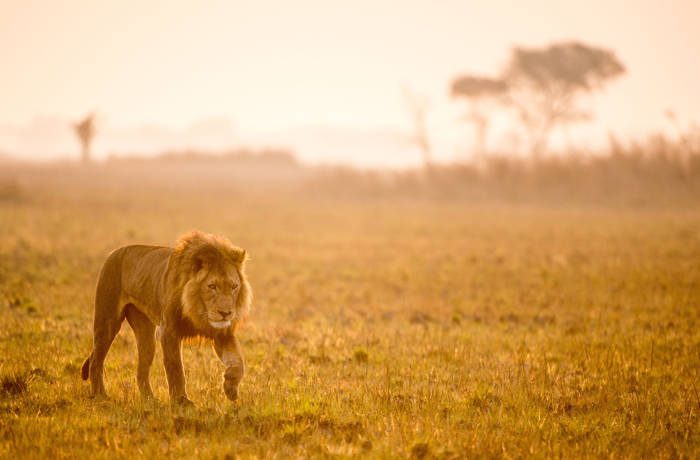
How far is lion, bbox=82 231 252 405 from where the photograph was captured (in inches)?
211

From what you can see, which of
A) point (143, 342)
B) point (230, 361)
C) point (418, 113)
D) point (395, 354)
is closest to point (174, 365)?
point (230, 361)

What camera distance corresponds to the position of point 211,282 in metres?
5.33

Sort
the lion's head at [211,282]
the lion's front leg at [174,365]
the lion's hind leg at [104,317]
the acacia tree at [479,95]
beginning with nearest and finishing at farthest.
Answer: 1. the lion's head at [211,282]
2. the lion's front leg at [174,365]
3. the lion's hind leg at [104,317]
4. the acacia tree at [479,95]

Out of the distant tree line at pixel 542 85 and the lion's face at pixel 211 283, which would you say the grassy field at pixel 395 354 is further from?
the distant tree line at pixel 542 85

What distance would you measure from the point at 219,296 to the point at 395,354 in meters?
3.50

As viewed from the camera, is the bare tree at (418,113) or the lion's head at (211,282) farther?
the bare tree at (418,113)

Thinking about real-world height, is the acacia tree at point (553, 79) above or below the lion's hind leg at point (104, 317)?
above

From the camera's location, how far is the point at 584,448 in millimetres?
5129

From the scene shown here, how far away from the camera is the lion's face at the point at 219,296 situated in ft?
17.4

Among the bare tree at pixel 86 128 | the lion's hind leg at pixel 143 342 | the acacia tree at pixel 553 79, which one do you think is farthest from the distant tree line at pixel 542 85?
the lion's hind leg at pixel 143 342

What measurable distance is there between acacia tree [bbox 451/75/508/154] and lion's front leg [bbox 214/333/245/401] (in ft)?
151

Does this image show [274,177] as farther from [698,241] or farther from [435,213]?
[698,241]

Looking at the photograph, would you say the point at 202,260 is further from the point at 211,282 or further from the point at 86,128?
the point at 86,128

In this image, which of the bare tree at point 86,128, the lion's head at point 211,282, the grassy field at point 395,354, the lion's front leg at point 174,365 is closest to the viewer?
the grassy field at point 395,354
